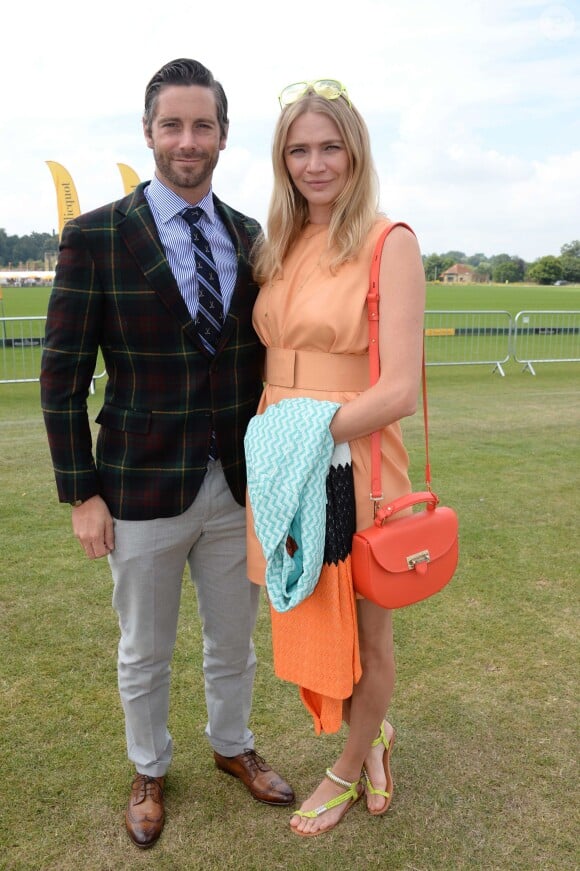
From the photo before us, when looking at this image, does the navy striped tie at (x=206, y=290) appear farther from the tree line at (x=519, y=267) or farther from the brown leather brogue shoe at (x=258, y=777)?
the tree line at (x=519, y=267)

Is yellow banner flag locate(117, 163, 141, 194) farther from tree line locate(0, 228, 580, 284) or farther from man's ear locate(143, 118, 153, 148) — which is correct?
tree line locate(0, 228, 580, 284)

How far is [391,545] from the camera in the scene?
2.19m

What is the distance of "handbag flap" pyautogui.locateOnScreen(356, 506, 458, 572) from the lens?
218 centimetres

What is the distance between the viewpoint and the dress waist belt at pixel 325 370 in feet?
7.25

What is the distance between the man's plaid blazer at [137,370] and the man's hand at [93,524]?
32 mm

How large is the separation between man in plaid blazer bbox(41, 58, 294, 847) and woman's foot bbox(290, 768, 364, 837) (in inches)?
4.8

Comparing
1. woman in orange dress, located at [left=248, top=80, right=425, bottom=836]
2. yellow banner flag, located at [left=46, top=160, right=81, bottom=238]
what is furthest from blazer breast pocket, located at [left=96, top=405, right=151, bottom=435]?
yellow banner flag, located at [left=46, top=160, right=81, bottom=238]

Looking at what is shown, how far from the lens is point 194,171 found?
220 centimetres

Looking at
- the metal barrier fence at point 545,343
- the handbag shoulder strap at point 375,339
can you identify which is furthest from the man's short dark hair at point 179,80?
the metal barrier fence at point 545,343

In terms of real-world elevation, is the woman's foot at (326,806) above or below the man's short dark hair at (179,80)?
below

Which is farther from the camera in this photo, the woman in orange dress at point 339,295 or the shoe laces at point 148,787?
the shoe laces at point 148,787

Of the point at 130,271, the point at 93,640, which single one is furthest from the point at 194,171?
the point at 93,640

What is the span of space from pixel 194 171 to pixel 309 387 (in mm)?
709

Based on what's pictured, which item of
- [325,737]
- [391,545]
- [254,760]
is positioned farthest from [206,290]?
[325,737]
